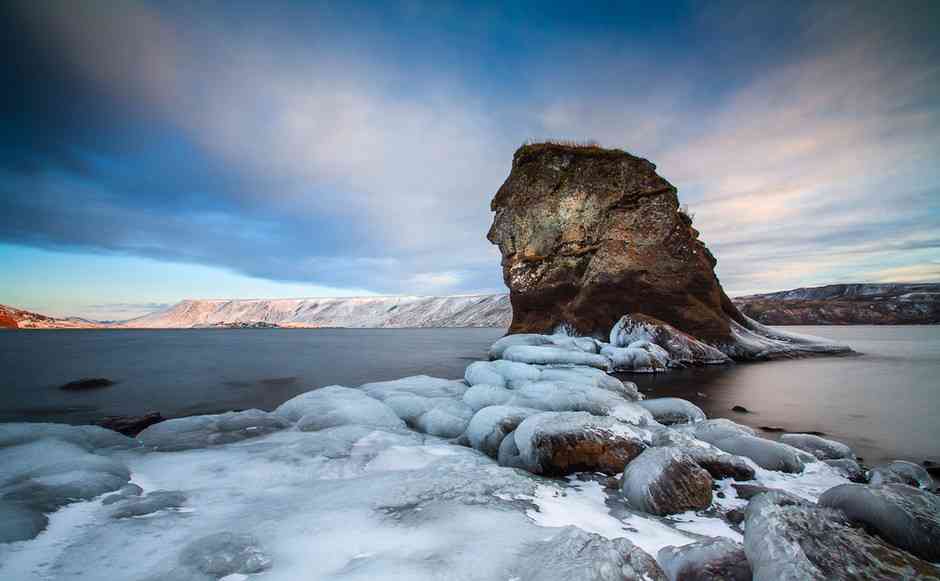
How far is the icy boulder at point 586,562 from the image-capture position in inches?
67.9

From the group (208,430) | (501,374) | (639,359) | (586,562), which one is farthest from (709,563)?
(639,359)

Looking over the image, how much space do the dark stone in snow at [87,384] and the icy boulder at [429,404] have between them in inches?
353

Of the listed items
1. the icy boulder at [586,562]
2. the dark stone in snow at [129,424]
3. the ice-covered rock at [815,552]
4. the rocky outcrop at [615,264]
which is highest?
the rocky outcrop at [615,264]

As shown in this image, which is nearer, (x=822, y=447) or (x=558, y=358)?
(x=822, y=447)

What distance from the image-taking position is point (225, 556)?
2100 mm

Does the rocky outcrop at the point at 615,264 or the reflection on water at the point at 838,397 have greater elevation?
the rocky outcrop at the point at 615,264

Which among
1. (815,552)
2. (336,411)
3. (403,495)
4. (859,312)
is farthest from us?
(859,312)

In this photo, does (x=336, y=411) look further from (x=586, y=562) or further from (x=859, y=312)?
(x=859, y=312)

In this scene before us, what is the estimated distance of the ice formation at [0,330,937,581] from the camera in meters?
2.00

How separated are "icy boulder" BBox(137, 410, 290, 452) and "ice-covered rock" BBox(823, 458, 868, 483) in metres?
6.56

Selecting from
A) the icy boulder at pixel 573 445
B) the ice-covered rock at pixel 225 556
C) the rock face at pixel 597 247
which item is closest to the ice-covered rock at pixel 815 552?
the icy boulder at pixel 573 445

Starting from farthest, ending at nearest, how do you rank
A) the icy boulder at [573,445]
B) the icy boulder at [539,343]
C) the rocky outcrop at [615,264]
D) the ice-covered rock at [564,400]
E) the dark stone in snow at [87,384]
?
the rocky outcrop at [615,264], the icy boulder at [539,343], the dark stone in snow at [87,384], the ice-covered rock at [564,400], the icy boulder at [573,445]

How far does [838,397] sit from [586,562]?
33.0 ft

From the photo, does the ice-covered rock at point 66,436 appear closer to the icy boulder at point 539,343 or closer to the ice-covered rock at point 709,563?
the ice-covered rock at point 709,563
